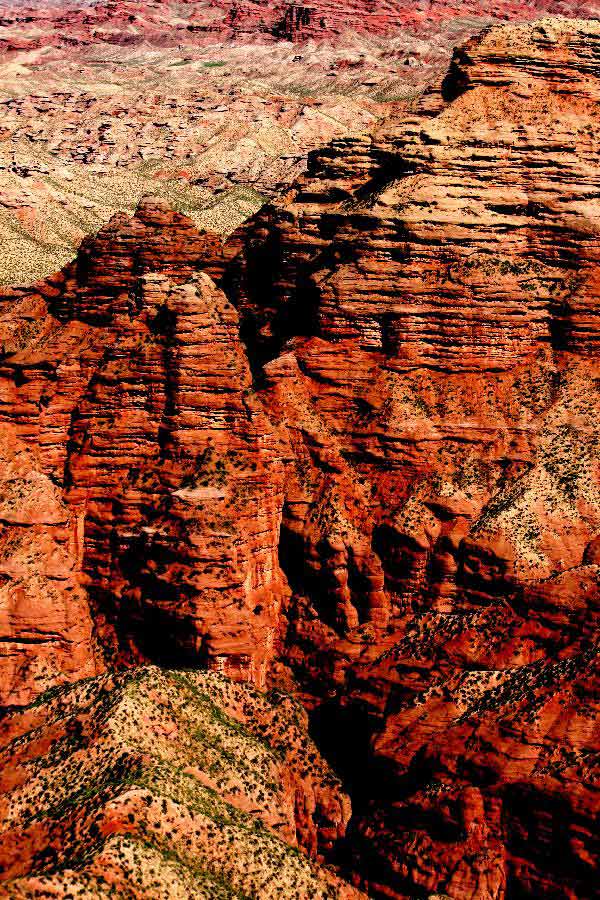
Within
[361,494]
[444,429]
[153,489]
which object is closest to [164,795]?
[153,489]

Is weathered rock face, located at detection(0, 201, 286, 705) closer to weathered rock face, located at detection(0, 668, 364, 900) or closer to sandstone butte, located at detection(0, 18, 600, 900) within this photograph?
sandstone butte, located at detection(0, 18, 600, 900)

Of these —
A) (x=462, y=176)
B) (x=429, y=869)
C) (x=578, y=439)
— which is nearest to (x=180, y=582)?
(x=429, y=869)

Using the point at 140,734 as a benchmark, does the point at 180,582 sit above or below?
above

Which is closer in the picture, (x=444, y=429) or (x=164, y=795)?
(x=164, y=795)

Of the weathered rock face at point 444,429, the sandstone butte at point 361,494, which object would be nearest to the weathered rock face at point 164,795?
the sandstone butte at point 361,494

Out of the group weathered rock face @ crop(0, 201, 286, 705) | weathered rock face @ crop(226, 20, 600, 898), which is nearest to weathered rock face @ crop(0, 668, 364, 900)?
weathered rock face @ crop(226, 20, 600, 898)

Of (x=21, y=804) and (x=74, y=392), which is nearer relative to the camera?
(x=21, y=804)

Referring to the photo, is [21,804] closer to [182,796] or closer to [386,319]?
[182,796]

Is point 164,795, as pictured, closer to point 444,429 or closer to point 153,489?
point 153,489
